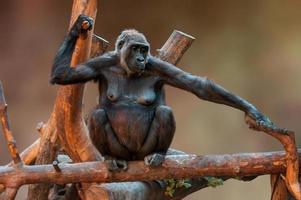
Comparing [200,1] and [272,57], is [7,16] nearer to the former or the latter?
[200,1]

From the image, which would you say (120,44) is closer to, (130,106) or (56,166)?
(130,106)

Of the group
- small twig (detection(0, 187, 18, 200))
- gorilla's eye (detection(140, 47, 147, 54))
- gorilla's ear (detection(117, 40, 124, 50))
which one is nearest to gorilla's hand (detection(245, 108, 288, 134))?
gorilla's eye (detection(140, 47, 147, 54))

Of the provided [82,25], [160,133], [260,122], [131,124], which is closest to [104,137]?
[131,124]

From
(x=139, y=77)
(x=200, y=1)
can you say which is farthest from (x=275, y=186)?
(x=200, y=1)

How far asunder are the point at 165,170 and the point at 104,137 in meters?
0.56

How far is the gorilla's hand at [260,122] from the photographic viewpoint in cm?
359

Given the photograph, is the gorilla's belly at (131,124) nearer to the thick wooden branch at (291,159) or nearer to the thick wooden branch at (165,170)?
the thick wooden branch at (165,170)

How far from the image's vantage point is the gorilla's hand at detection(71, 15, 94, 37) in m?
3.84

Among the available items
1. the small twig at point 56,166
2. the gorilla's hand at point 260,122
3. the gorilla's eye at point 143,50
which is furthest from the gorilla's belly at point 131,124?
the gorilla's hand at point 260,122

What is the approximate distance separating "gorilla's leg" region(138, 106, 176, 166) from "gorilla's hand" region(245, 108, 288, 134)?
54cm

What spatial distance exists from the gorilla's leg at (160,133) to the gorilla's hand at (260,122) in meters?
Answer: 0.54

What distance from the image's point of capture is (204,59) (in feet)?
24.7

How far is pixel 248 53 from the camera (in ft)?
24.3

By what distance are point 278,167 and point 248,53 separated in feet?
13.0
